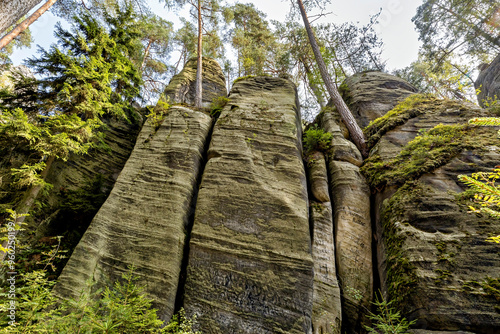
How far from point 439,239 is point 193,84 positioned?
13.3 metres

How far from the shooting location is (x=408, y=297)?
12.5 ft

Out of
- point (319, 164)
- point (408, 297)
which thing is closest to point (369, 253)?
point (408, 297)

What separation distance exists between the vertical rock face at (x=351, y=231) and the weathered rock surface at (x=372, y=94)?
10.7 feet

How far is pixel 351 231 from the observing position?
5.40m

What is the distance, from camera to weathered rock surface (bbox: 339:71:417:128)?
9.41 m

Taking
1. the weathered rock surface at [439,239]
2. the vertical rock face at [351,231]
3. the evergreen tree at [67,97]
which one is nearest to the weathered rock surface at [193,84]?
the evergreen tree at [67,97]

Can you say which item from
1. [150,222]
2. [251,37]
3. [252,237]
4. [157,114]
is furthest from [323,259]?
[251,37]

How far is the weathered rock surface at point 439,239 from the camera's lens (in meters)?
3.46

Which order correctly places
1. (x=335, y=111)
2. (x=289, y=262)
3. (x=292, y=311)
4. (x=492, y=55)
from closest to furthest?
(x=292, y=311) < (x=289, y=262) < (x=335, y=111) < (x=492, y=55)

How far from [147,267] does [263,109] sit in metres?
5.53

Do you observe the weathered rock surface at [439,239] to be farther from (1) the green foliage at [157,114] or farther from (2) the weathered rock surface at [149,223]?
(1) the green foliage at [157,114]

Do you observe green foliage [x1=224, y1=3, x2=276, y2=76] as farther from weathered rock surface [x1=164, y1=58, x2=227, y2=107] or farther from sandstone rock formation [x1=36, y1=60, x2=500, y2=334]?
sandstone rock formation [x1=36, y1=60, x2=500, y2=334]

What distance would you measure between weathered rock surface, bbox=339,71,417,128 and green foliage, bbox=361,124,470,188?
133 inches

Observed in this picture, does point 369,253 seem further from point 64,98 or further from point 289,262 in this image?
point 64,98
